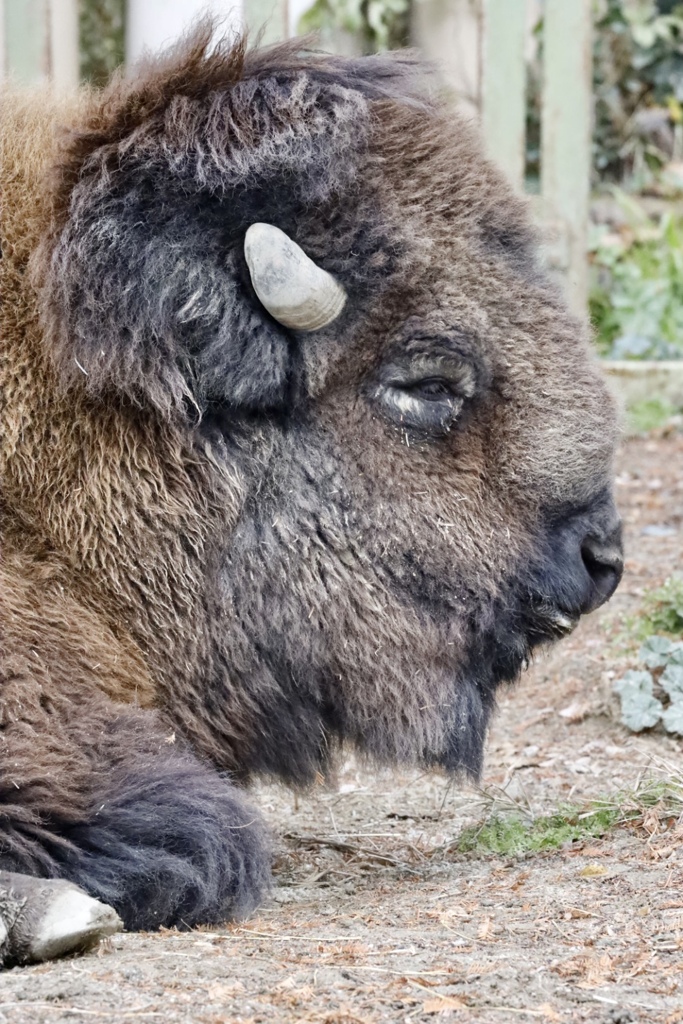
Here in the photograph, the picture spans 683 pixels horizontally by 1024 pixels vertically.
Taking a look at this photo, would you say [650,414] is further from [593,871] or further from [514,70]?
[593,871]

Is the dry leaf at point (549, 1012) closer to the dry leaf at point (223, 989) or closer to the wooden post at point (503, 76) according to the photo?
the dry leaf at point (223, 989)

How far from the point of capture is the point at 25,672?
3.37m

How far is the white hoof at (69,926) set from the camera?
2.77 m

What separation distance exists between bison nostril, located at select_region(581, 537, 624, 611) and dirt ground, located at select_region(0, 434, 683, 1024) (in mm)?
400

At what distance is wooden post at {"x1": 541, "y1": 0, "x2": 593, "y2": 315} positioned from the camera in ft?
30.6

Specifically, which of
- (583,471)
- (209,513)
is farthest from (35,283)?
(583,471)

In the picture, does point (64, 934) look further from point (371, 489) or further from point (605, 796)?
point (605, 796)

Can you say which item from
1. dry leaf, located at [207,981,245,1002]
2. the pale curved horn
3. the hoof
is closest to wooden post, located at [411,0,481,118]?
the pale curved horn

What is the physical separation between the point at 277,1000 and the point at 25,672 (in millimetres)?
1230

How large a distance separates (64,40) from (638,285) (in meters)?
5.80

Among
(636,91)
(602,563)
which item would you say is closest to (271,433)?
(602,563)

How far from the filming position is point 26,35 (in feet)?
23.7

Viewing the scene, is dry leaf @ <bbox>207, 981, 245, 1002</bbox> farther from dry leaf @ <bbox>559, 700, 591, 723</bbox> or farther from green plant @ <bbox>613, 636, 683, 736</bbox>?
dry leaf @ <bbox>559, 700, 591, 723</bbox>

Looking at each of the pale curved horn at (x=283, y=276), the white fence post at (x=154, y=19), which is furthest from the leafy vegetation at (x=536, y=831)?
the white fence post at (x=154, y=19)
